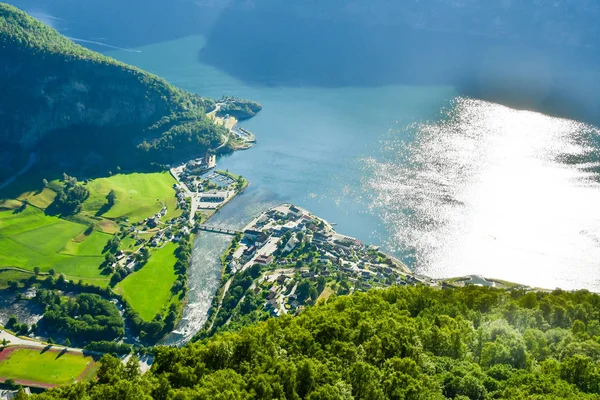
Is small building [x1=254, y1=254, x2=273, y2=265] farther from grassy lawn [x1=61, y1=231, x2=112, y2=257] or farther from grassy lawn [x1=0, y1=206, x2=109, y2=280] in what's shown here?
grassy lawn [x1=61, y1=231, x2=112, y2=257]

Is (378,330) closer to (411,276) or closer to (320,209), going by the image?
(411,276)

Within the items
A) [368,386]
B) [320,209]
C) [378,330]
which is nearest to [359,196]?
[320,209]

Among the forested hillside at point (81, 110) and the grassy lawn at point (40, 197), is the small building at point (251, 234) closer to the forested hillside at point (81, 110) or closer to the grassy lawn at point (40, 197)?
the forested hillside at point (81, 110)

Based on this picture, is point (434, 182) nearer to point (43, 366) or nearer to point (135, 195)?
point (135, 195)

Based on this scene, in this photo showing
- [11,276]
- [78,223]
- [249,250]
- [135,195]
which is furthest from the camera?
[135,195]

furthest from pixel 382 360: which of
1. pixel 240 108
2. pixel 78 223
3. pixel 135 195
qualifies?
pixel 240 108

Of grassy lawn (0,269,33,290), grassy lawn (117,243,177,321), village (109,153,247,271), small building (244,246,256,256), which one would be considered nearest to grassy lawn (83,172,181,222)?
village (109,153,247,271)
